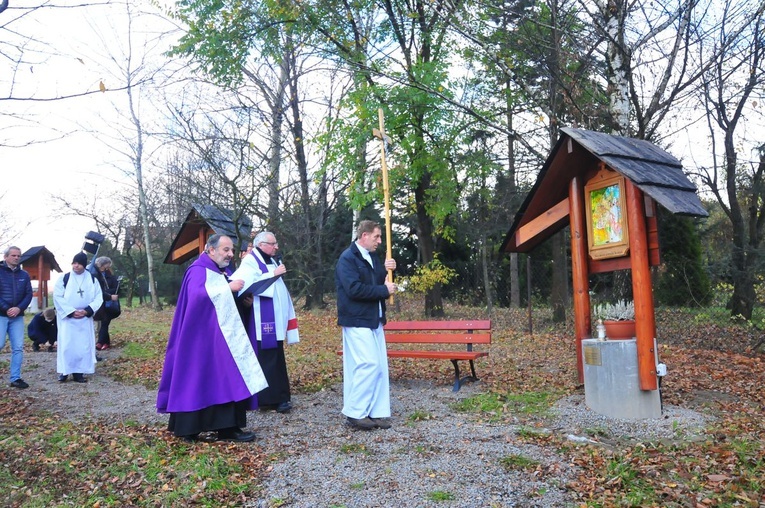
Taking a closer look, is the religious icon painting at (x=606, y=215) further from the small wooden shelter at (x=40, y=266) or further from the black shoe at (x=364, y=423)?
the small wooden shelter at (x=40, y=266)

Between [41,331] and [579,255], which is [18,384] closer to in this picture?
[41,331]

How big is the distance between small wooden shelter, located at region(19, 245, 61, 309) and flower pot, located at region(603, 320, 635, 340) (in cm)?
2279

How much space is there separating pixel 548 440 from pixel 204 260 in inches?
140

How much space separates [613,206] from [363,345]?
3.01 m

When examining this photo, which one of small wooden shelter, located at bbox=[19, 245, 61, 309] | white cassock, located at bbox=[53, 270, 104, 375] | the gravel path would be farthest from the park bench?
small wooden shelter, located at bbox=[19, 245, 61, 309]

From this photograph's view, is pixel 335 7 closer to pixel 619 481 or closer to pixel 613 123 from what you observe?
pixel 613 123

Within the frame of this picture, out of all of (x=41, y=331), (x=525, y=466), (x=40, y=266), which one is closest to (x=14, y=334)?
(x=41, y=331)

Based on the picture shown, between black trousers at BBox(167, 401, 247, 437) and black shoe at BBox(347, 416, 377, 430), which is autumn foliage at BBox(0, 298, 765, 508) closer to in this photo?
black trousers at BBox(167, 401, 247, 437)

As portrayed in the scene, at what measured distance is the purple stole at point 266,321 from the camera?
282 inches

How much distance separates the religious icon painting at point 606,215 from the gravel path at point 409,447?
1695 millimetres

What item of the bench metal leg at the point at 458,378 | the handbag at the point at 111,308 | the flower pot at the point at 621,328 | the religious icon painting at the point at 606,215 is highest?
the religious icon painting at the point at 606,215

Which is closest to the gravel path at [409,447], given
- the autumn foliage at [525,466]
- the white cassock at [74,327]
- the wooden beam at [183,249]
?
the autumn foliage at [525,466]

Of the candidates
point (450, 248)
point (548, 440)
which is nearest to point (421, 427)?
point (548, 440)

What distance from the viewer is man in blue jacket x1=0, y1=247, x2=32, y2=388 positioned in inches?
336
